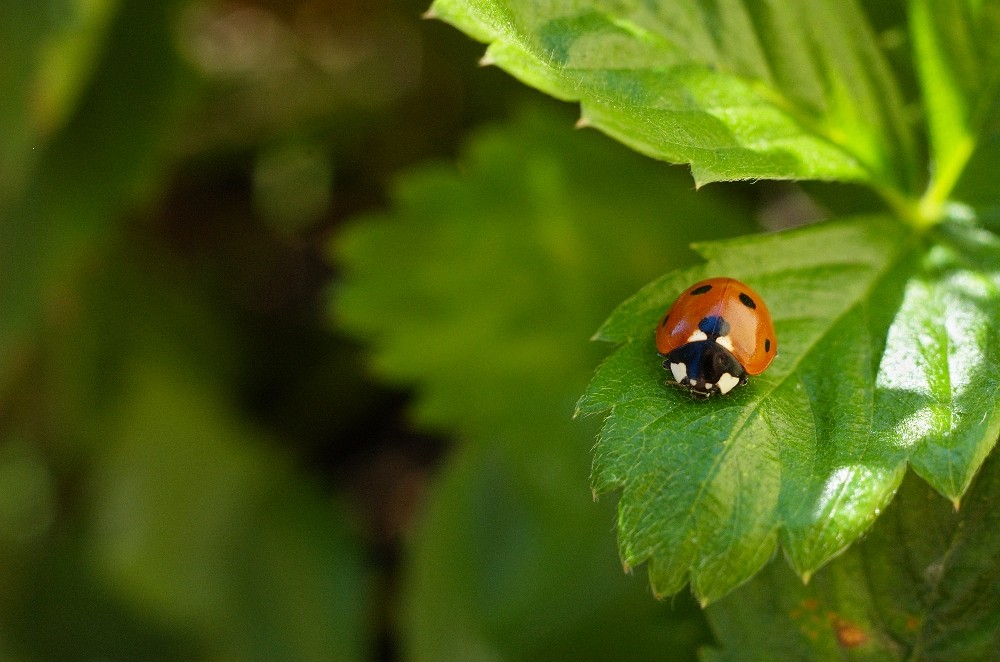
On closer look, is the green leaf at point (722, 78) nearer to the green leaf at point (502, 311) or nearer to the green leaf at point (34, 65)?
the green leaf at point (502, 311)

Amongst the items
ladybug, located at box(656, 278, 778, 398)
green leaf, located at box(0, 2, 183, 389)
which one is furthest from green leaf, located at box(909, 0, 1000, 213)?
green leaf, located at box(0, 2, 183, 389)

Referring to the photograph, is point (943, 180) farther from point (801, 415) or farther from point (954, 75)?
point (801, 415)

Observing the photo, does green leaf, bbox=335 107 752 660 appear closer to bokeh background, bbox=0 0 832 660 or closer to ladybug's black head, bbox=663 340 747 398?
bokeh background, bbox=0 0 832 660

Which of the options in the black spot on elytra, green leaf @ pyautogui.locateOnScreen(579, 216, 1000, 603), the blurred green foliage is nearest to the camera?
green leaf @ pyautogui.locateOnScreen(579, 216, 1000, 603)

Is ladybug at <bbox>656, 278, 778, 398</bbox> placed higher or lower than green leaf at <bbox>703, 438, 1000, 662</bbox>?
higher

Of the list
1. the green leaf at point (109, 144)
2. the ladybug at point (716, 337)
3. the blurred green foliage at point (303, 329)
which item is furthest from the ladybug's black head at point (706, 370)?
the green leaf at point (109, 144)
